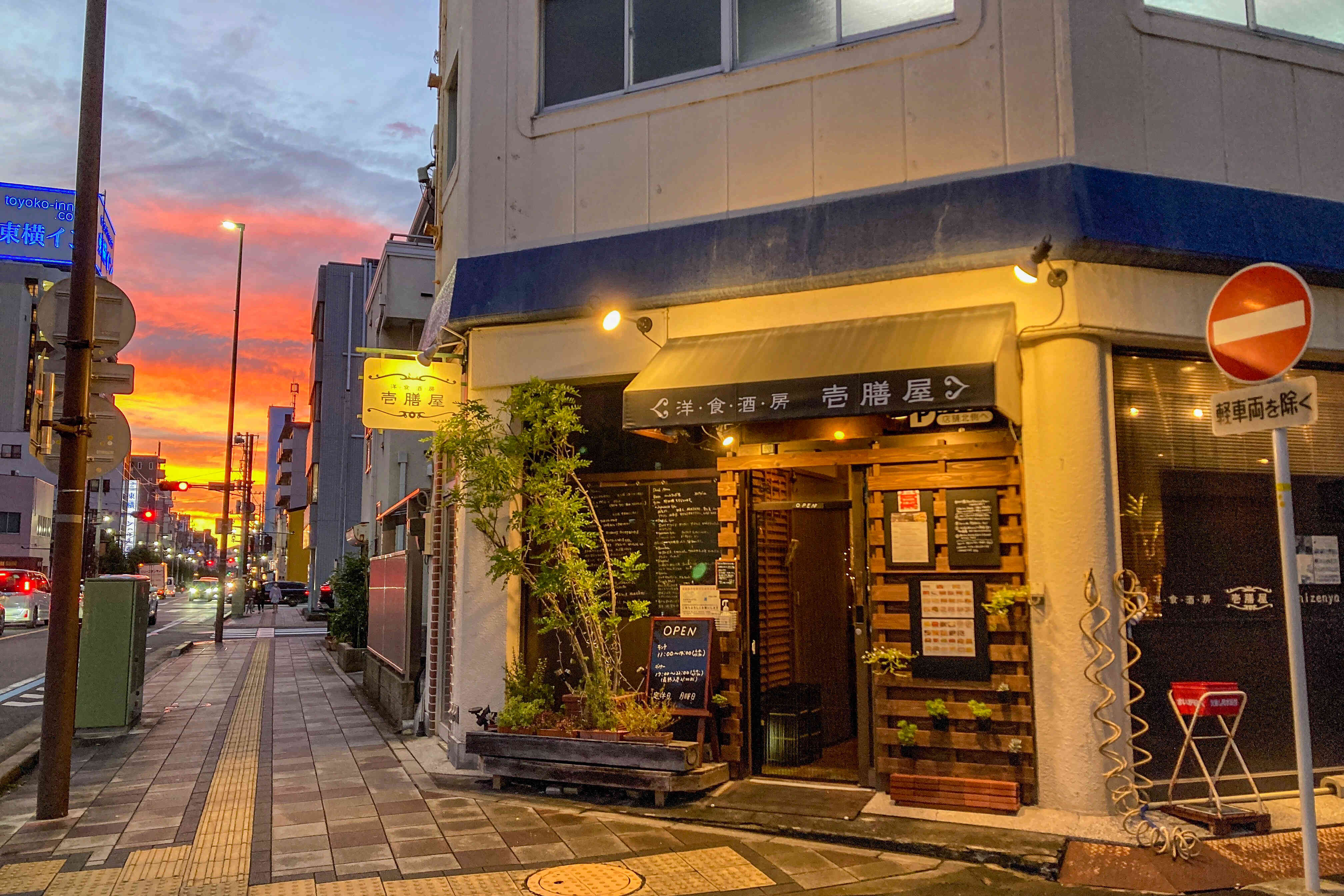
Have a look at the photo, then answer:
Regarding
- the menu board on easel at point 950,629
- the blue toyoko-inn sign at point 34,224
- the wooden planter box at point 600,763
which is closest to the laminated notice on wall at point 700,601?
the wooden planter box at point 600,763

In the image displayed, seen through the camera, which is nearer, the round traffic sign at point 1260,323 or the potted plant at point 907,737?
the round traffic sign at point 1260,323

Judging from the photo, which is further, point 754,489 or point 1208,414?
point 754,489

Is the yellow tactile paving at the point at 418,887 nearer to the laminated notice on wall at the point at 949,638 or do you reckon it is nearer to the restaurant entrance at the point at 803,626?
the restaurant entrance at the point at 803,626

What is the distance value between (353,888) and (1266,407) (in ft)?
19.2

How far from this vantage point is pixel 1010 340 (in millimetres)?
7141

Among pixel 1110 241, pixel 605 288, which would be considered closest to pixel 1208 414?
pixel 1110 241

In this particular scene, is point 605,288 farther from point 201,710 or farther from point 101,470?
point 201,710

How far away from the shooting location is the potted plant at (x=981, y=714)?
7156 millimetres

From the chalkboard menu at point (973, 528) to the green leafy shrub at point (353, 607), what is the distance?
13103 mm

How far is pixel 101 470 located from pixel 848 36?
7.28 metres

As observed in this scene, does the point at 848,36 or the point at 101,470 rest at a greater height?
the point at 848,36

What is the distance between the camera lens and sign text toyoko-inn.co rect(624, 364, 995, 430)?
663 centimetres

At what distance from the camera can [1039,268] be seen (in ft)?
23.9

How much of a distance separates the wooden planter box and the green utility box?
552 centimetres
